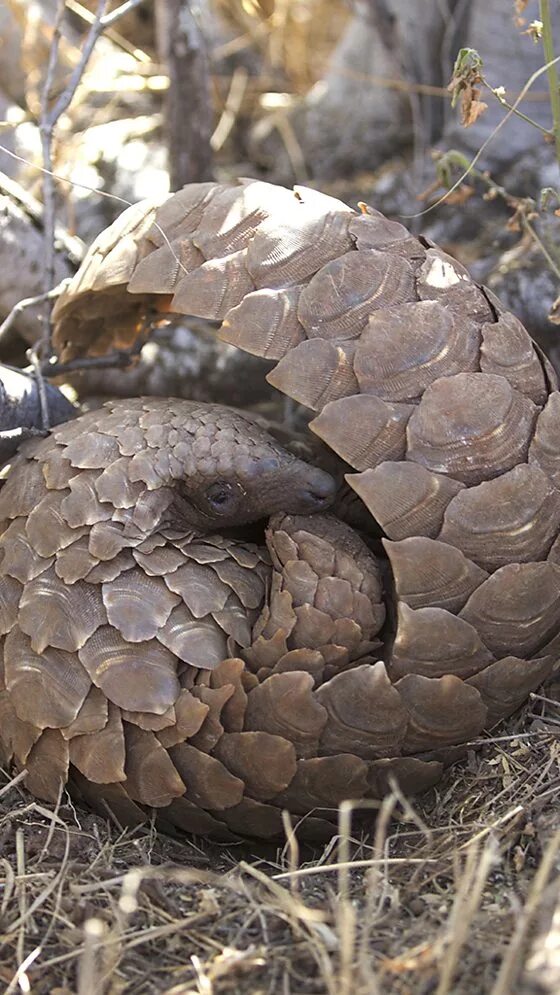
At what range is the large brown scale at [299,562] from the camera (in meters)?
2.17

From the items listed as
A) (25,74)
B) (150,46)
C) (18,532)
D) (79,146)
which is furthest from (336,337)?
(150,46)

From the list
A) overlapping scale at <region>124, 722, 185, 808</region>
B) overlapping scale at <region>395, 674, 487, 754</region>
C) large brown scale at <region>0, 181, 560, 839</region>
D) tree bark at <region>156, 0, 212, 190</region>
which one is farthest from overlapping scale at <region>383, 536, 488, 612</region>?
tree bark at <region>156, 0, 212, 190</region>

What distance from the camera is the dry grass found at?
158cm

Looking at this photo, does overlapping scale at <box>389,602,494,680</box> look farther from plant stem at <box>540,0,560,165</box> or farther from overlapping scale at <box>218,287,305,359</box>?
plant stem at <box>540,0,560,165</box>

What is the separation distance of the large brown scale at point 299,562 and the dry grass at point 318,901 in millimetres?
86

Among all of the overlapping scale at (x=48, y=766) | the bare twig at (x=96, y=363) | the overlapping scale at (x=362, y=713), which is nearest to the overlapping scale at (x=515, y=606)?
the overlapping scale at (x=362, y=713)

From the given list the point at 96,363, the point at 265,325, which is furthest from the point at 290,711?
the point at 96,363

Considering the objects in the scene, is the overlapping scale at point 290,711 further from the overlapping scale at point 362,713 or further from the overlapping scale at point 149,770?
the overlapping scale at point 149,770

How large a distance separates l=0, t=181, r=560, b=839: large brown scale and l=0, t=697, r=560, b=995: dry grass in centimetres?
9

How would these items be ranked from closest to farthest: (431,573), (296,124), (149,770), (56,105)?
(431,573), (149,770), (56,105), (296,124)

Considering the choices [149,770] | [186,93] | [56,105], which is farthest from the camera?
[186,93]

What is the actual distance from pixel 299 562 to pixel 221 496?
0.28 meters

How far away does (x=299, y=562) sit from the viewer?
2.28 metres

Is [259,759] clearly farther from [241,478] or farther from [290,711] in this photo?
[241,478]
